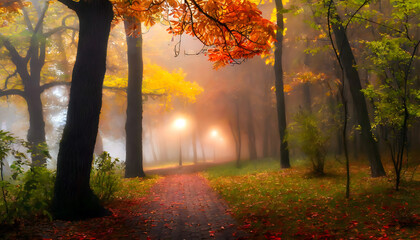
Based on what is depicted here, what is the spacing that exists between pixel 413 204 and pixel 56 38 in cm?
2177

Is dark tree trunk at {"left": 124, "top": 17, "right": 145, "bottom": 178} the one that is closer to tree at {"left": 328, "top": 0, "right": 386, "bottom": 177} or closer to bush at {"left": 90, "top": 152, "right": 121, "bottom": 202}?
bush at {"left": 90, "top": 152, "right": 121, "bottom": 202}

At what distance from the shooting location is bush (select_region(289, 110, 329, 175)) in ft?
33.3

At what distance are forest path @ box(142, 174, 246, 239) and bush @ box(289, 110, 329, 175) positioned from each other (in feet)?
13.6

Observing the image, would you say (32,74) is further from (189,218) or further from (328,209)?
(328,209)

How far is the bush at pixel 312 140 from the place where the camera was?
10141 mm

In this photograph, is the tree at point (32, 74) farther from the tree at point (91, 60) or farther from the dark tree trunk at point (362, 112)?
the dark tree trunk at point (362, 112)

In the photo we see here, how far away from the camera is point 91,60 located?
19.1 ft

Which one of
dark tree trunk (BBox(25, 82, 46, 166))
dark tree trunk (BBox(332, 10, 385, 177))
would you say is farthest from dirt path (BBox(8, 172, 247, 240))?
dark tree trunk (BBox(25, 82, 46, 166))

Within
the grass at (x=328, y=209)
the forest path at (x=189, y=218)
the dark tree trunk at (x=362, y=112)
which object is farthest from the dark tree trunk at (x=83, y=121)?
the dark tree trunk at (x=362, y=112)

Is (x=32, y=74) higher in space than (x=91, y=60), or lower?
higher

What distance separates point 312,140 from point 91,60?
8267mm

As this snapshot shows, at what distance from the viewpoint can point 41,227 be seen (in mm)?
4723

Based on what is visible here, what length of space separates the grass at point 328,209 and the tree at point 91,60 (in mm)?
3529

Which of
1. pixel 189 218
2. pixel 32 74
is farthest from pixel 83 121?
pixel 32 74
